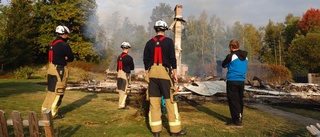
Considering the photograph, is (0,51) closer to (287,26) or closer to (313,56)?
(313,56)

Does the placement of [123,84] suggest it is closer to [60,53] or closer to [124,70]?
[124,70]

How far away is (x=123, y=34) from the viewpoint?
62250mm

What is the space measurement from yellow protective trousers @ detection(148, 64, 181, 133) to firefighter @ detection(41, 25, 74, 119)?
7.75 feet

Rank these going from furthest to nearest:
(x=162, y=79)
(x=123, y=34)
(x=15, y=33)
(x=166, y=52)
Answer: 1. (x=123, y=34)
2. (x=15, y=33)
3. (x=166, y=52)
4. (x=162, y=79)

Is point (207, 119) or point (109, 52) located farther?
point (109, 52)

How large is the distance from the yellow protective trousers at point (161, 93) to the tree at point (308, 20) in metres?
47.6

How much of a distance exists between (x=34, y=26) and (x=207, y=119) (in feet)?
87.6

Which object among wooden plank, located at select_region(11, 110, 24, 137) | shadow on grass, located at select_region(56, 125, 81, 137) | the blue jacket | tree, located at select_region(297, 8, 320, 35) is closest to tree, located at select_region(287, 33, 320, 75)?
tree, located at select_region(297, 8, 320, 35)

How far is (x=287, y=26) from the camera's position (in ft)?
167

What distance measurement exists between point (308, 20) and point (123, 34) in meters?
41.1

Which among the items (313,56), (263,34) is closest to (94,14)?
(313,56)

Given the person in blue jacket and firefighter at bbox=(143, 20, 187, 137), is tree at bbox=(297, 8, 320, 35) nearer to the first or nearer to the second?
the person in blue jacket

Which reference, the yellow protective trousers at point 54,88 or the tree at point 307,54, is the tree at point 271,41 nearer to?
the tree at point 307,54

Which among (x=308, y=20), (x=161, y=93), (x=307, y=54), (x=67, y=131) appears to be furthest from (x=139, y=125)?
(x=308, y=20)
